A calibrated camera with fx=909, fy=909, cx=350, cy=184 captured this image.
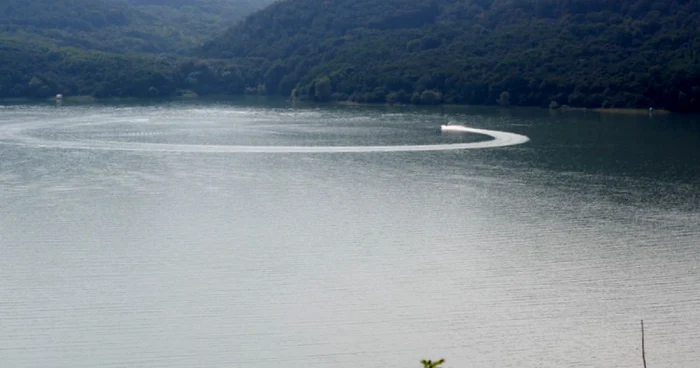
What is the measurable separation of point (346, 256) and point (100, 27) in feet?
290

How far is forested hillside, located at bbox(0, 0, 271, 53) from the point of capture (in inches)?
3553

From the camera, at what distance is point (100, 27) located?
329 ft

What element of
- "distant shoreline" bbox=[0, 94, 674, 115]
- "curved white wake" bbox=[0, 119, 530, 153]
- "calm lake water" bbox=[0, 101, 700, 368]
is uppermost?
"distant shoreline" bbox=[0, 94, 674, 115]

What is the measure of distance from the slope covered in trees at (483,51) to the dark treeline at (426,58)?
108 mm

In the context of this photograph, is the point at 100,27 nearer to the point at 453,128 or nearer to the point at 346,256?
the point at 453,128

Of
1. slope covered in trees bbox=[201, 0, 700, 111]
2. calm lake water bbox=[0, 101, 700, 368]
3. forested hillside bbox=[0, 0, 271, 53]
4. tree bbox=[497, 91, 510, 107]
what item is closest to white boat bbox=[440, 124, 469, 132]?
calm lake water bbox=[0, 101, 700, 368]

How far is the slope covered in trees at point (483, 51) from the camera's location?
55438 mm

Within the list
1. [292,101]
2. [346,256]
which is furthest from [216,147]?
[292,101]

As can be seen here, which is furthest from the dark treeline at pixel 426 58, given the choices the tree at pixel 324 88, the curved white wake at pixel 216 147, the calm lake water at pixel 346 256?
the calm lake water at pixel 346 256

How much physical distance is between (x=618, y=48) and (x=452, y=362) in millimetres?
51684

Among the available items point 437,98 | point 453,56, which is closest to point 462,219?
point 437,98

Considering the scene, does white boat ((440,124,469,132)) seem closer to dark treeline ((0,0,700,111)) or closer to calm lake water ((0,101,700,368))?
calm lake water ((0,101,700,368))

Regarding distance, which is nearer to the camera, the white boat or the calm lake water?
the calm lake water

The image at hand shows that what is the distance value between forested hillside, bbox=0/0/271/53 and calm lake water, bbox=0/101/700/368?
58.5 m
